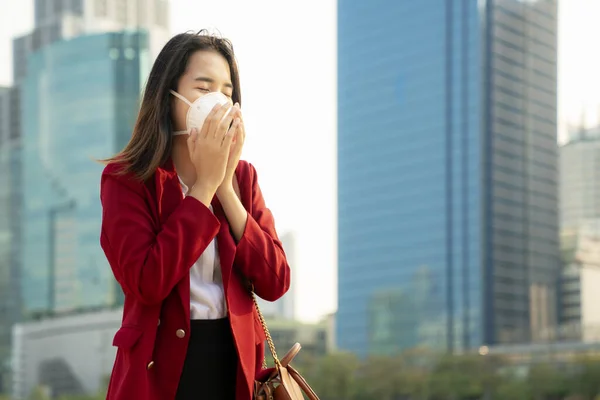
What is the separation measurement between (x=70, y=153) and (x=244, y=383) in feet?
219

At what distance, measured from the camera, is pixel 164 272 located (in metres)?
2.00

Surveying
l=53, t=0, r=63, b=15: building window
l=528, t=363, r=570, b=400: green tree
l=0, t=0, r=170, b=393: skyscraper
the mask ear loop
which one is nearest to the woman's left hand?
the mask ear loop

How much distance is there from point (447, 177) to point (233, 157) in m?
76.5

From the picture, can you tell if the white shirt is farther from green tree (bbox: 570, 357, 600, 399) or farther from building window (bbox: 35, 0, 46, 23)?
building window (bbox: 35, 0, 46, 23)

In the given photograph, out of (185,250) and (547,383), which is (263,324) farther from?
(547,383)

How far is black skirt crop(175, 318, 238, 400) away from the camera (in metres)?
2.05

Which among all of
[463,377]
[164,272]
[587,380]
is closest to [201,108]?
[164,272]

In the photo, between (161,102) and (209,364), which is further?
(161,102)

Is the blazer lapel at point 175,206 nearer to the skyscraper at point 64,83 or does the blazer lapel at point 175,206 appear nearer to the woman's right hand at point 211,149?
the woman's right hand at point 211,149

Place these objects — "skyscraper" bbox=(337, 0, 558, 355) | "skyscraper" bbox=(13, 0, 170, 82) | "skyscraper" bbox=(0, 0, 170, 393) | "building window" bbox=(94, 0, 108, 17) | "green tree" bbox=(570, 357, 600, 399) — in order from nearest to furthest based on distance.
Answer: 1. "green tree" bbox=(570, 357, 600, 399)
2. "skyscraper" bbox=(0, 0, 170, 393)
3. "skyscraper" bbox=(337, 0, 558, 355)
4. "skyscraper" bbox=(13, 0, 170, 82)
5. "building window" bbox=(94, 0, 108, 17)

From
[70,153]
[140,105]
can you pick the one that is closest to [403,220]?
[70,153]

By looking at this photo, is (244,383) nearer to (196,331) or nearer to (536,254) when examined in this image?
(196,331)

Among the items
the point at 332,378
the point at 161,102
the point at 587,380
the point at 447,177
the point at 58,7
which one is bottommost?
the point at 332,378

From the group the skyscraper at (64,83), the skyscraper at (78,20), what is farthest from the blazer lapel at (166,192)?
the skyscraper at (78,20)
